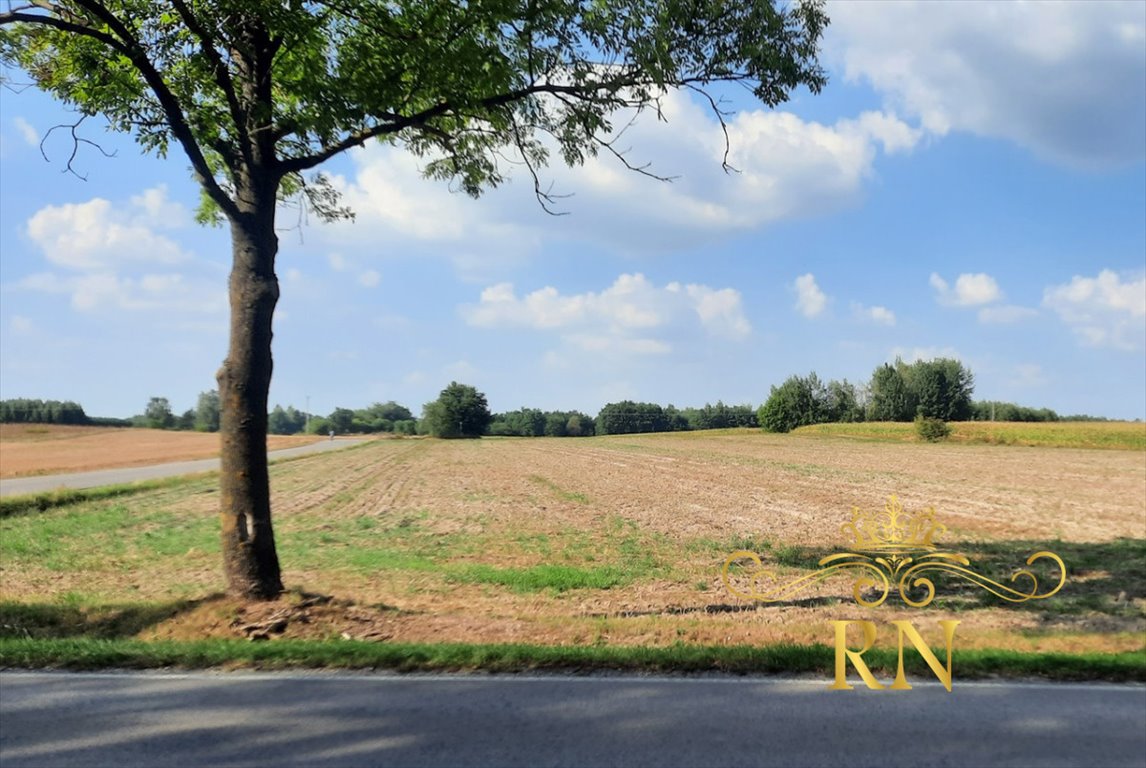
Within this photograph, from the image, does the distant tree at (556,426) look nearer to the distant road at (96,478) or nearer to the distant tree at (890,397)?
the distant tree at (890,397)

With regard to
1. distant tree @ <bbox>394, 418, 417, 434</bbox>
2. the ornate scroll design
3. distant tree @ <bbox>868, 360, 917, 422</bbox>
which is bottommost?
the ornate scroll design

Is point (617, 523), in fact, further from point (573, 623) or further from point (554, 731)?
point (554, 731)

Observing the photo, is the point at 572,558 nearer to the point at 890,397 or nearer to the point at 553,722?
the point at 553,722

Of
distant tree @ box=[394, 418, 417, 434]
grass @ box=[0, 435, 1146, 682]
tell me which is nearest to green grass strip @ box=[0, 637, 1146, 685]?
grass @ box=[0, 435, 1146, 682]

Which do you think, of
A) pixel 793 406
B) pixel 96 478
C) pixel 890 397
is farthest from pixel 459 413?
pixel 96 478

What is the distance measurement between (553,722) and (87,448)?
54.4 meters

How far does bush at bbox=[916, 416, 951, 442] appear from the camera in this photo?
182ft

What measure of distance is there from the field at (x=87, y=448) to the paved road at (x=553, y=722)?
36.6 metres

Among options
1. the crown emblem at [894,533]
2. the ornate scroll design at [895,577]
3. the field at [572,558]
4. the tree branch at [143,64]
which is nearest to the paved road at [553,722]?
the field at [572,558]

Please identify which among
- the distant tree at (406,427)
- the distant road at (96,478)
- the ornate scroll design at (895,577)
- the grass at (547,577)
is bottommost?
the distant road at (96,478)

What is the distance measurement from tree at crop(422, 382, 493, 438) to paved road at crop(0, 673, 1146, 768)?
82.3 metres

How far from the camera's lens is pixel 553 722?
4398mm

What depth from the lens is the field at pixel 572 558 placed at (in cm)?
763

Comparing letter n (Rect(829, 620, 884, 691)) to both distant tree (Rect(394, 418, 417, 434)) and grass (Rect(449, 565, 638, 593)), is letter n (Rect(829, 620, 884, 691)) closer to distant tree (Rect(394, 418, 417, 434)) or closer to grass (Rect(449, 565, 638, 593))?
grass (Rect(449, 565, 638, 593))
